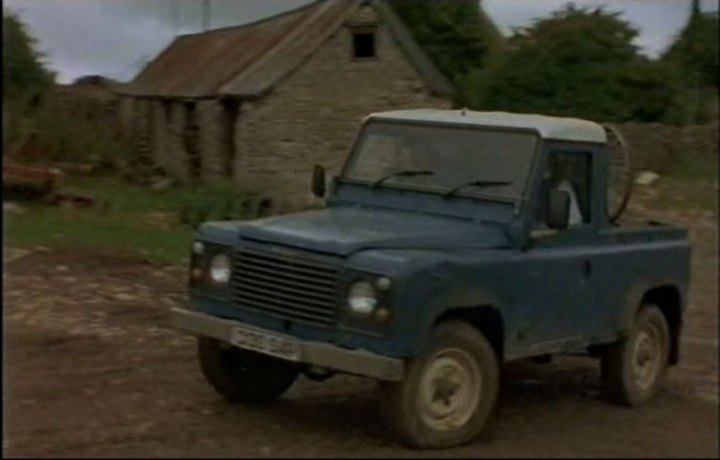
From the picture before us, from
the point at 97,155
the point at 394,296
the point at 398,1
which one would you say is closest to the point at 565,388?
the point at 394,296

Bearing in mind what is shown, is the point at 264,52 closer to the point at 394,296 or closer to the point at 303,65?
the point at 303,65

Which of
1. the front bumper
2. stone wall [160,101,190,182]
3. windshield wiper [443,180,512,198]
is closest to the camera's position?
the front bumper

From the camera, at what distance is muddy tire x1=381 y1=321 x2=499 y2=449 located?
764cm

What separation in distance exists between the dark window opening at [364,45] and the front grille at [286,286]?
64.4 feet

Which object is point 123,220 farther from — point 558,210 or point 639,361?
point 558,210

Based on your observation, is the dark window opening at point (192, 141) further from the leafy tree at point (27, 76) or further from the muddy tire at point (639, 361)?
the muddy tire at point (639, 361)

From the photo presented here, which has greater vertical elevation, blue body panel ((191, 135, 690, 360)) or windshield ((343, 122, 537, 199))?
windshield ((343, 122, 537, 199))

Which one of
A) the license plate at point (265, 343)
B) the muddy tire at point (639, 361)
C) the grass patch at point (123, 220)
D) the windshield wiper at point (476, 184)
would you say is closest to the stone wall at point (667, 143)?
the grass patch at point (123, 220)

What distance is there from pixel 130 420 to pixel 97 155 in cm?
2100

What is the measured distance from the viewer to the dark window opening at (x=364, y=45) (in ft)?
90.2

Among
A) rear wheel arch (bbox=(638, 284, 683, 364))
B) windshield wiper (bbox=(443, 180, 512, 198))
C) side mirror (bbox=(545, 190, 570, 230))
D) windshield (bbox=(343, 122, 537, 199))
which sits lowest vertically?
rear wheel arch (bbox=(638, 284, 683, 364))

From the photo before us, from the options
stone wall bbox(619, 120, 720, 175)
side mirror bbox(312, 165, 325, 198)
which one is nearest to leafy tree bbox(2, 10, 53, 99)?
stone wall bbox(619, 120, 720, 175)

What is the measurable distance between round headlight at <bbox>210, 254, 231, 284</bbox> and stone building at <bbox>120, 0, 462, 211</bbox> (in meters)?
16.3

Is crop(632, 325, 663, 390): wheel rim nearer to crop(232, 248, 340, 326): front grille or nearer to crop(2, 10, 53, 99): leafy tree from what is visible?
crop(232, 248, 340, 326): front grille
